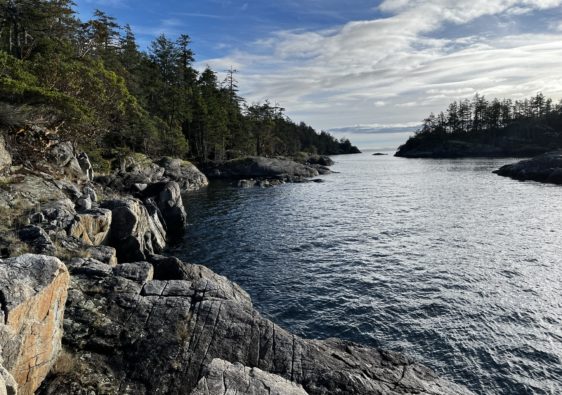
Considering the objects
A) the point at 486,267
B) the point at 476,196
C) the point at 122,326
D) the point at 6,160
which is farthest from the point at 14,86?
the point at 476,196

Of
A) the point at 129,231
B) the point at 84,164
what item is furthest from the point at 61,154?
the point at 129,231

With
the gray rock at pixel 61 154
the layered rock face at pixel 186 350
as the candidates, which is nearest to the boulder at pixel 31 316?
the layered rock face at pixel 186 350

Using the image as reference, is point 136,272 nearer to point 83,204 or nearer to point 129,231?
point 129,231

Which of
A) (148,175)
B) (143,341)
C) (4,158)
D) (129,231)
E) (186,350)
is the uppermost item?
(4,158)

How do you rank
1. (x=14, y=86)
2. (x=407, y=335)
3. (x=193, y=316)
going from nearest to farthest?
1. (x=193, y=316)
2. (x=407, y=335)
3. (x=14, y=86)

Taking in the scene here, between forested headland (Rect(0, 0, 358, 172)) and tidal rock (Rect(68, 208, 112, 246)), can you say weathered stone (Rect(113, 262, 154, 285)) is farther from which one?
forested headland (Rect(0, 0, 358, 172))

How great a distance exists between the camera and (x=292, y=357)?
10352 millimetres

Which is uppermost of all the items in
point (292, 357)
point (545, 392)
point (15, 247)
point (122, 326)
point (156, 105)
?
point (156, 105)

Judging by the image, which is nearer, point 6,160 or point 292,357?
point 292,357

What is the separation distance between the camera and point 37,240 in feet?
46.0

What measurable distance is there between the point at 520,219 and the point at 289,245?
2415 centimetres

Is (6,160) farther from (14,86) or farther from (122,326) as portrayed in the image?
(122,326)

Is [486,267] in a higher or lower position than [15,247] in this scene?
lower

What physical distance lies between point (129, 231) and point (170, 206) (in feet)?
36.3
